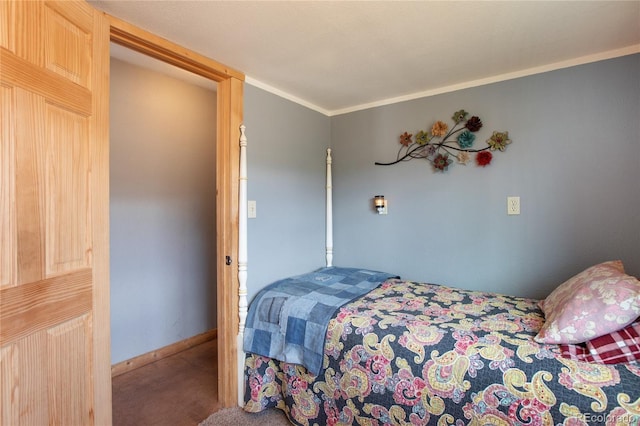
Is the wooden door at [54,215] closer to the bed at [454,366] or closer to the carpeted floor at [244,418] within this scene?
the carpeted floor at [244,418]

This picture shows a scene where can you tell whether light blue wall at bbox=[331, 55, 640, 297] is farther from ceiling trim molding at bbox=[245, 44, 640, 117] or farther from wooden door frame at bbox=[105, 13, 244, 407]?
wooden door frame at bbox=[105, 13, 244, 407]

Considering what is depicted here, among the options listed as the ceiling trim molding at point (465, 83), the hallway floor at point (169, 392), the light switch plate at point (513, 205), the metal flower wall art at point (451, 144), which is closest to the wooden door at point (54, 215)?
the hallway floor at point (169, 392)

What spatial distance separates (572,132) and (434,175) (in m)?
0.88

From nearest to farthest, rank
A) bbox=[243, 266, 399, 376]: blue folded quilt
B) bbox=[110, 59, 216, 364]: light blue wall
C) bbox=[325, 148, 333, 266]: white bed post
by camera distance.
Result: bbox=[243, 266, 399, 376]: blue folded quilt, bbox=[110, 59, 216, 364]: light blue wall, bbox=[325, 148, 333, 266]: white bed post

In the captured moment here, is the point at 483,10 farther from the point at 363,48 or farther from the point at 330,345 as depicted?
the point at 330,345

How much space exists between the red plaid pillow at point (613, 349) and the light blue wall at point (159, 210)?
276 cm

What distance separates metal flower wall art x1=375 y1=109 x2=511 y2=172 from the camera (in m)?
2.21

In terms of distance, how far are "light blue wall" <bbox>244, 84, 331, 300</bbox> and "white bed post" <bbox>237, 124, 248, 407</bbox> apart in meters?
0.10

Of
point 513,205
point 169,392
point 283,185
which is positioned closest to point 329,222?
point 283,185

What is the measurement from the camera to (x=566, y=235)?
1.97 metres

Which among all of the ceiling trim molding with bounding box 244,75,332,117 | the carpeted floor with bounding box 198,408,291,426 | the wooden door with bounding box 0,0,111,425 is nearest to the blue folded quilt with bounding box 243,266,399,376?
the carpeted floor with bounding box 198,408,291,426

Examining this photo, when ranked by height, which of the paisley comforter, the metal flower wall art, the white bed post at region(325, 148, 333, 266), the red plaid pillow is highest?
the metal flower wall art

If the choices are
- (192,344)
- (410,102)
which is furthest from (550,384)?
(192,344)

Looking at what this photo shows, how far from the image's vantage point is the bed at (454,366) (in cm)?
115
